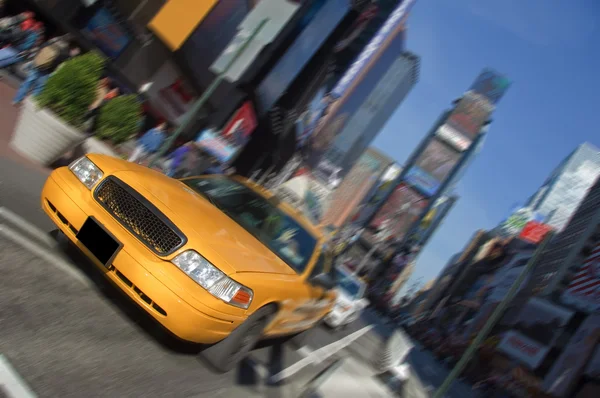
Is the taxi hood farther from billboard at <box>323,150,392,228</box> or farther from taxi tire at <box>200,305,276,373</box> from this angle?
billboard at <box>323,150,392,228</box>

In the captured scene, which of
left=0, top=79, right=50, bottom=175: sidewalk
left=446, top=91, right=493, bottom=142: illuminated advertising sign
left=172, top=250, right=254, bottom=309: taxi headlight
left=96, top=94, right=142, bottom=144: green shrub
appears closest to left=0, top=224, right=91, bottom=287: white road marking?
left=172, top=250, right=254, bottom=309: taxi headlight

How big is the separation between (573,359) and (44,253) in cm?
3844

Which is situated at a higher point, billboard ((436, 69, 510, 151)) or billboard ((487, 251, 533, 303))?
billboard ((436, 69, 510, 151))

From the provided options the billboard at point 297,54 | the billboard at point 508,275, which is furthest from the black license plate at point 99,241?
the billboard at point 508,275

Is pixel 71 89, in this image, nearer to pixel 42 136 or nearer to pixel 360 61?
pixel 42 136

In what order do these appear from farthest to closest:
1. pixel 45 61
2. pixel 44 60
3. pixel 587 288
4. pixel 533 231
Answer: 1. pixel 533 231
2. pixel 587 288
3. pixel 44 60
4. pixel 45 61

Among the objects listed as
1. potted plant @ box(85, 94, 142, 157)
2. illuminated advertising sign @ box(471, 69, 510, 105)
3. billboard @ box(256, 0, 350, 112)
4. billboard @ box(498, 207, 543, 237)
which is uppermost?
illuminated advertising sign @ box(471, 69, 510, 105)

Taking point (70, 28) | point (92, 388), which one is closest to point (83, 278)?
point (92, 388)

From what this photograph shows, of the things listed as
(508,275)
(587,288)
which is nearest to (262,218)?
(587,288)

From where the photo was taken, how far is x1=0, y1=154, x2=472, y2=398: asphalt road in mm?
3527

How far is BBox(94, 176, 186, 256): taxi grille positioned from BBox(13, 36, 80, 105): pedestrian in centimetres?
918

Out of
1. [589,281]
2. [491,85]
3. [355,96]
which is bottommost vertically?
[589,281]

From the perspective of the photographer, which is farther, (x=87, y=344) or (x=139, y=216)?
(x=139, y=216)

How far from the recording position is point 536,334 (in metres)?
40.3
